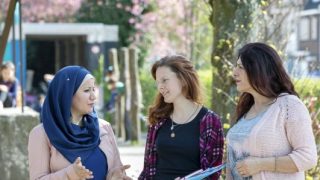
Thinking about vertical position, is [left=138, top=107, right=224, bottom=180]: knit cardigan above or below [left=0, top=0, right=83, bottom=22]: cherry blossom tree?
below

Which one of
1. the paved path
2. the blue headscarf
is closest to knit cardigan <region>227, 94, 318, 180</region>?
the blue headscarf

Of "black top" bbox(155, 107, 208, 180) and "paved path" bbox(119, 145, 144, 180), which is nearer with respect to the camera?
"black top" bbox(155, 107, 208, 180)

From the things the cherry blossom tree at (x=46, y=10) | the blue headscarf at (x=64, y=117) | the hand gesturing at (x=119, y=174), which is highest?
the cherry blossom tree at (x=46, y=10)

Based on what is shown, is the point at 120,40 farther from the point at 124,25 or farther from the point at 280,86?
the point at 280,86

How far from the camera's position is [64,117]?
4.52m

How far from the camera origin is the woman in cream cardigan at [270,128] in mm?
4344

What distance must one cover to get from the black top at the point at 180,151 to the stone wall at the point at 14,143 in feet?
11.6

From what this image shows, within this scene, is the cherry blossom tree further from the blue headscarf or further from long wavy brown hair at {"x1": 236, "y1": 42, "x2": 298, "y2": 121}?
long wavy brown hair at {"x1": 236, "y1": 42, "x2": 298, "y2": 121}

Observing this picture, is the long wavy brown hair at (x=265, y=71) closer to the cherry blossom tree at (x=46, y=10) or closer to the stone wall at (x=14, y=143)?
the stone wall at (x=14, y=143)

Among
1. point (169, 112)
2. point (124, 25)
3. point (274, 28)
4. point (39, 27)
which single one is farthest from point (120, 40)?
point (169, 112)

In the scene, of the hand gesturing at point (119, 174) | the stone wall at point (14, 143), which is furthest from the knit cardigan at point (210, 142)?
the stone wall at point (14, 143)

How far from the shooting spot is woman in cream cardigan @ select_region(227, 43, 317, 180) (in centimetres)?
434

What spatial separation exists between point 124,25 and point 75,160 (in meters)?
25.7

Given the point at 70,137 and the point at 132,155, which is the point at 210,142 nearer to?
the point at 70,137
